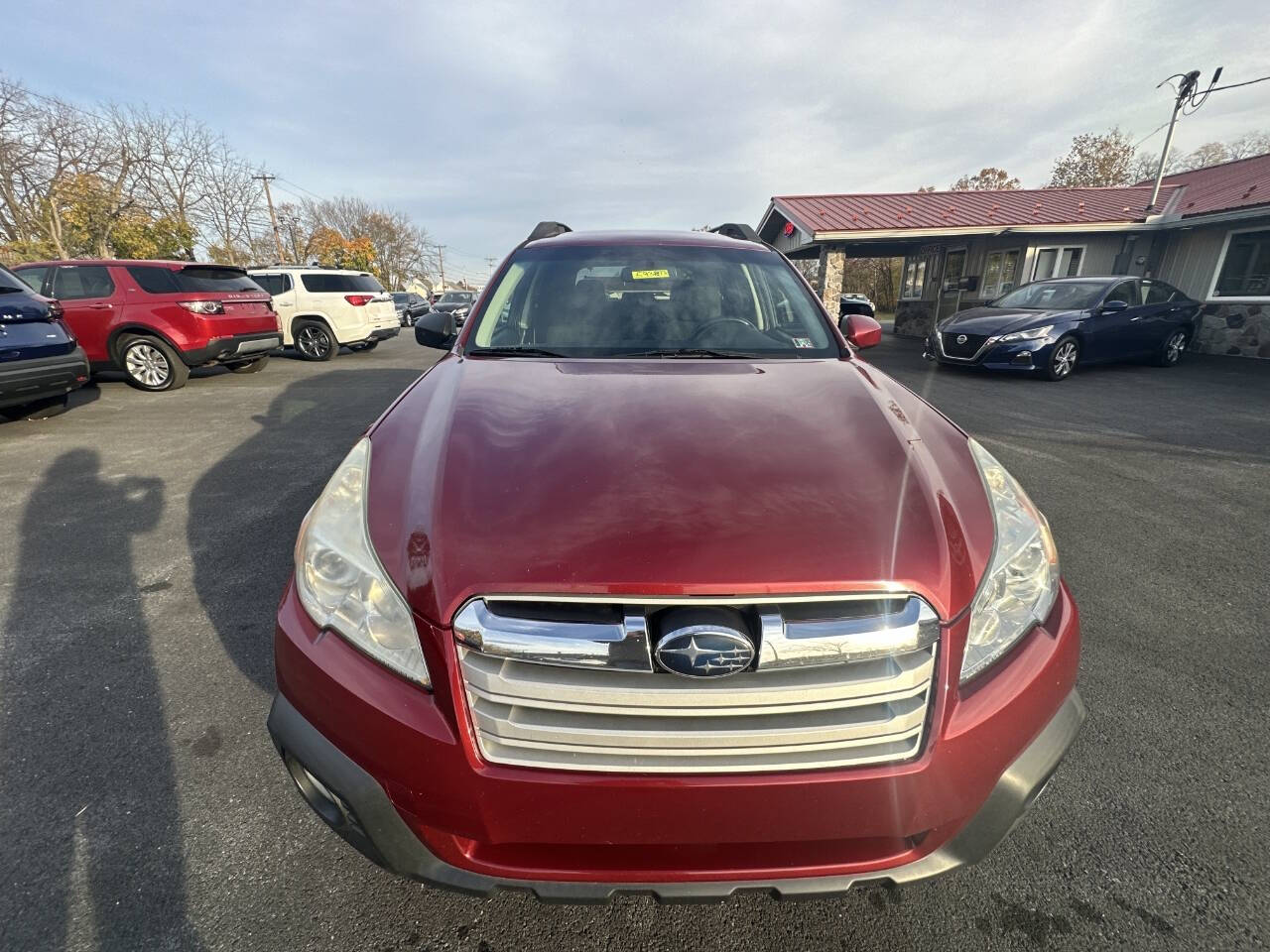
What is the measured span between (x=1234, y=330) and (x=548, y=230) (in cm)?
1508

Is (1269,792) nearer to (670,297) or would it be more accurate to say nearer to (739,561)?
(739,561)

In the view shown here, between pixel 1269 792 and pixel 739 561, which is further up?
pixel 739 561

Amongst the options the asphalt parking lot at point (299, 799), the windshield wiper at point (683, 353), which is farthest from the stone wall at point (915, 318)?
the windshield wiper at point (683, 353)

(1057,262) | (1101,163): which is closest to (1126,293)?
(1057,262)

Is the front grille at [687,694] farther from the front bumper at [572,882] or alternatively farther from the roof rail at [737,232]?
the roof rail at [737,232]

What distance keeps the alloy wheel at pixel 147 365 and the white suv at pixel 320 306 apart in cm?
330

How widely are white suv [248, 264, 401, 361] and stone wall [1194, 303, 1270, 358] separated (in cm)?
1740

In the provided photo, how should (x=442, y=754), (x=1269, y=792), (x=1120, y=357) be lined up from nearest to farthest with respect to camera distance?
(x=442, y=754)
(x=1269, y=792)
(x=1120, y=357)

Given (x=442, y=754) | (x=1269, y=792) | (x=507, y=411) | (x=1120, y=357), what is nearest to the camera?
(x=442, y=754)

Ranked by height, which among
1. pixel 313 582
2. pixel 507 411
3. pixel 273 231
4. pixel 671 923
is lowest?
pixel 671 923

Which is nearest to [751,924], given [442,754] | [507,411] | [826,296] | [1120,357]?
[442,754]

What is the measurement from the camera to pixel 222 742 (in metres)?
1.88

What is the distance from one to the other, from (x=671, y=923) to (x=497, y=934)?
0.42 metres

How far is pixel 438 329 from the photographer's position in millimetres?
2838
